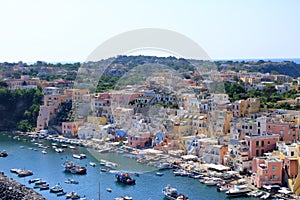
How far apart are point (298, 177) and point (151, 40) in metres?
4.51

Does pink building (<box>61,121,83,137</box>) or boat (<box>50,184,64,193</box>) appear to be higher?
pink building (<box>61,121,83,137</box>)

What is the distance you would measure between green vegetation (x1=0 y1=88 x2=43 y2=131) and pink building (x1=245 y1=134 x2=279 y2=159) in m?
7.59

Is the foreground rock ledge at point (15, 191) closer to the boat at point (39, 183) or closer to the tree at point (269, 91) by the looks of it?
the boat at point (39, 183)

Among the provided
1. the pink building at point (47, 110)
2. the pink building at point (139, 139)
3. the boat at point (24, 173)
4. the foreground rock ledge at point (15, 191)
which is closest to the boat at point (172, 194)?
the foreground rock ledge at point (15, 191)

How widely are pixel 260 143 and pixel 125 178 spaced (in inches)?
105

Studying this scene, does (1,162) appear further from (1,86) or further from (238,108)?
(1,86)

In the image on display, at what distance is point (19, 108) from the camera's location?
16453 mm

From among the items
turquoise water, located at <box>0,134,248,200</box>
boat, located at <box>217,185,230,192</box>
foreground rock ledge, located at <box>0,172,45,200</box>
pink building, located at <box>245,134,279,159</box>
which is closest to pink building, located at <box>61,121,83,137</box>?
turquoise water, located at <box>0,134,248,200</box>

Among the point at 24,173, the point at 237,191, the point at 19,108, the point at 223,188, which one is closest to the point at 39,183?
the point at 24,173

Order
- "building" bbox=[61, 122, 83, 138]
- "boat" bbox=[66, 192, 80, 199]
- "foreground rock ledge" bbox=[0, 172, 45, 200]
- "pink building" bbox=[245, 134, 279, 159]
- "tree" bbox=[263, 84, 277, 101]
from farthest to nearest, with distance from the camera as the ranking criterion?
"tree" bbox=[263, 84, 277, 101], "building" bbox=[61, 122, 83, 138], "pink building" bbox=[245, 134, 279, 159], "boat" bbox=[66, 192, 80, 199], "foreground rock ledge" bbox=[0, 172, 45, 200]

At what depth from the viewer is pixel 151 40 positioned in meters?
11.2

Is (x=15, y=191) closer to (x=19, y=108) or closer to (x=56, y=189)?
(x=56, y=189)

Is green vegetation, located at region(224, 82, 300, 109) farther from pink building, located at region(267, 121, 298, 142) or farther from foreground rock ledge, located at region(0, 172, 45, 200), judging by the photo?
foreground rock ledge, located at region(0, 172, 45, 200)

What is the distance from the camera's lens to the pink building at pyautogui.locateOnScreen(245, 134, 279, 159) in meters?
9.73
